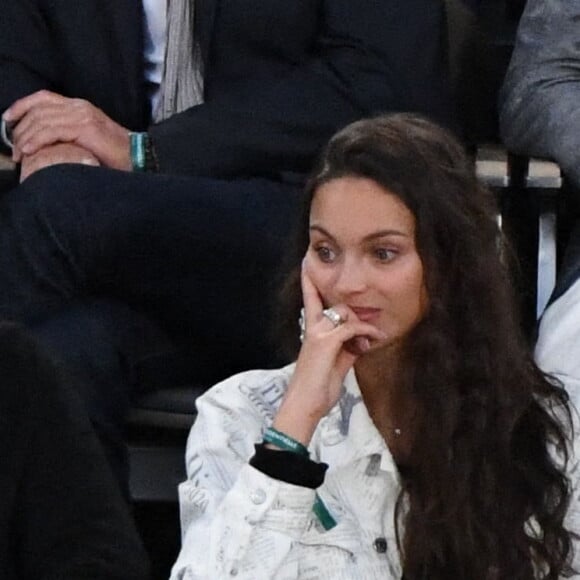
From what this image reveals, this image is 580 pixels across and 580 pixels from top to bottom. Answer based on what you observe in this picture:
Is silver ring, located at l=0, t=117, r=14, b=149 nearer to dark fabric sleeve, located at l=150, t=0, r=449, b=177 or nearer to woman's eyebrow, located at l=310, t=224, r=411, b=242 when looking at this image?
dark fabric sleeve, located at l=150, t=0, r=449, b=177

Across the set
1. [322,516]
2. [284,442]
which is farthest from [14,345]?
[322,516]

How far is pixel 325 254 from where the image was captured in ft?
6.90

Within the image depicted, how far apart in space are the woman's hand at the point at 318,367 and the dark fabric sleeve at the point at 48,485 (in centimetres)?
23

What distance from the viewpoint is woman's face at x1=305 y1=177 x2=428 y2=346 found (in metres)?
2.05

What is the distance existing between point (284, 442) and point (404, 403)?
0.23 metres

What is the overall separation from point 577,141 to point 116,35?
2.84 ft

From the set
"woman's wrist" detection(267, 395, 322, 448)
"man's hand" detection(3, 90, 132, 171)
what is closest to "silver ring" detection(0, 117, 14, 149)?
"man's hand" detection(3, 90, 132, 171)

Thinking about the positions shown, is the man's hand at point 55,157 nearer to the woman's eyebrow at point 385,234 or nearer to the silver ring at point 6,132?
the silver ring at point 6,132

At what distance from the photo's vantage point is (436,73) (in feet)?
9.79

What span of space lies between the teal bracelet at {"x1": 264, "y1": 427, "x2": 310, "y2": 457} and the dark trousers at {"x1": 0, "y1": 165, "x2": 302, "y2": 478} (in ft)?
1.68

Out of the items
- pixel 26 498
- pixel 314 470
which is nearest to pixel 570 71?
pixel 314 470

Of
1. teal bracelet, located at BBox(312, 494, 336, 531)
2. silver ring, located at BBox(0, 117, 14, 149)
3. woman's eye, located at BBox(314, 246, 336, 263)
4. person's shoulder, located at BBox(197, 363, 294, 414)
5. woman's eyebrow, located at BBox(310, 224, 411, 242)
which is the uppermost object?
woman's eyebrow, located at BBox(310, 224, 411, 242)

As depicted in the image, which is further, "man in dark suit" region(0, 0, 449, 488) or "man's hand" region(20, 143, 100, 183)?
"man's hand" region(20, 143, 100, 183)

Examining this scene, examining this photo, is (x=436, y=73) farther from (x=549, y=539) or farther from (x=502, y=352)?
(x=549, y=539)
